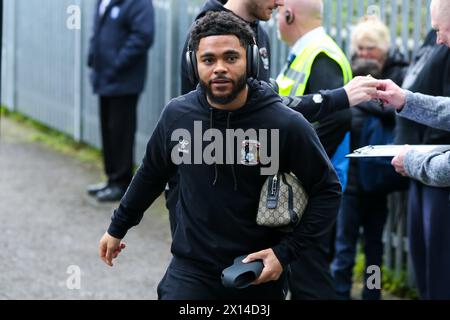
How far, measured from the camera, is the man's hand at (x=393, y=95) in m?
4.92

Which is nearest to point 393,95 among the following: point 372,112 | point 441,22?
point 441,22

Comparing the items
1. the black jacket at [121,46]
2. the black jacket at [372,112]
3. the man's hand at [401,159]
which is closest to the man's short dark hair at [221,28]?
the man's hand at [401,159]

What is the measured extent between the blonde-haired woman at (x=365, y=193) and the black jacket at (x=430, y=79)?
534 mm

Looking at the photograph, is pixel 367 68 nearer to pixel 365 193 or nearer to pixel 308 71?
pixel 365 193

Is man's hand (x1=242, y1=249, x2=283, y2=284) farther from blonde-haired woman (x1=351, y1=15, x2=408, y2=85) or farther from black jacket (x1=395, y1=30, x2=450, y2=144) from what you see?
blonde-haired woman (x1=351, y1=15, x2=408, y2=85)

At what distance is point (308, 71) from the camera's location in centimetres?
598

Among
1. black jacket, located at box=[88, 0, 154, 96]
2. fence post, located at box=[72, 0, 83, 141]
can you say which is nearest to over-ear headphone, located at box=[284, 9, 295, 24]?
black jacket, located at box=[88, 0, 154, 96]

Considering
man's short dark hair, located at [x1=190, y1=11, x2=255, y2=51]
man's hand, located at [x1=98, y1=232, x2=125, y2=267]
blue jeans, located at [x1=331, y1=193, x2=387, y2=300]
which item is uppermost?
man's short dark hair, located at [x1=190, y1=11, x2=255, y2=51]

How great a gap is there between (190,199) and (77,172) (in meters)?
6.47

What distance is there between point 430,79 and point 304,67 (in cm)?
74

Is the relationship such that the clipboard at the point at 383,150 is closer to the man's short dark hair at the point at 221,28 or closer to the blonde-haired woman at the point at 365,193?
the man's short dark hair at the point at 221,28

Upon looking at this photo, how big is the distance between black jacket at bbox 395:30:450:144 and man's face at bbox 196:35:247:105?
6.50ft

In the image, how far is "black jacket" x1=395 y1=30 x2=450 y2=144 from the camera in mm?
6098
